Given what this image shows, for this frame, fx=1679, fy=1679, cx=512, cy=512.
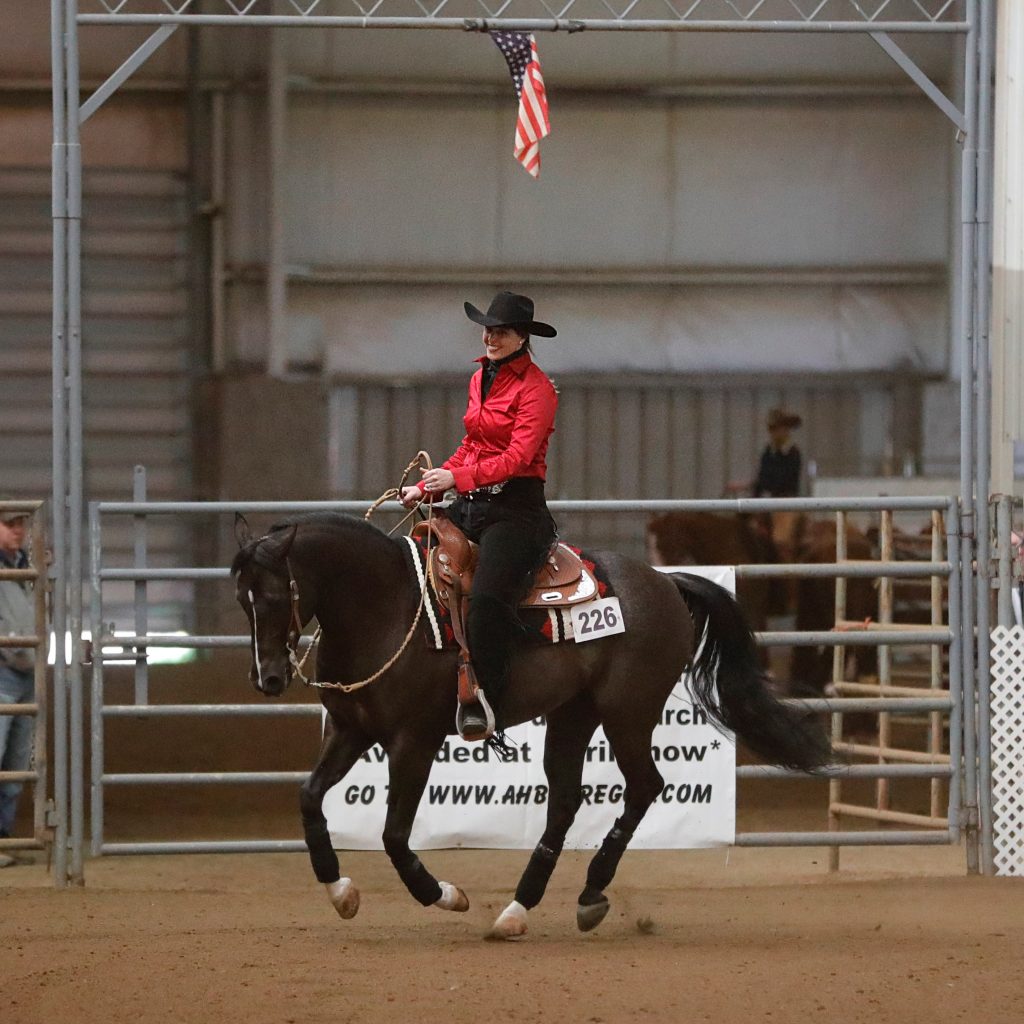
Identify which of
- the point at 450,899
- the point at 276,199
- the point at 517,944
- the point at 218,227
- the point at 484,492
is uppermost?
the point at 276,199

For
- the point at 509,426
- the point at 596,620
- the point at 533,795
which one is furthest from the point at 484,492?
the point at 533,795

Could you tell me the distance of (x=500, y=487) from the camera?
222 inches

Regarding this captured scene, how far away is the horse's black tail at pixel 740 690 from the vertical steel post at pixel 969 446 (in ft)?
4.00

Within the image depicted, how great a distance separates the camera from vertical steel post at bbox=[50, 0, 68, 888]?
683 cm

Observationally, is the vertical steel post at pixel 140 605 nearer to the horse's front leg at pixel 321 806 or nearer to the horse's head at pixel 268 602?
the horse's front leg at pixel 321 806

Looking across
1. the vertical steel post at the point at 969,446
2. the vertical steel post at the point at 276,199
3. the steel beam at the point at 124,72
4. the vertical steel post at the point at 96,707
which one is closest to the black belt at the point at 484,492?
the vertical steel post at the point at 96,707

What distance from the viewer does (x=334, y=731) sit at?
18.6 ft

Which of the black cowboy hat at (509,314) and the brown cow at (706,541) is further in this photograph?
the brown cow at (706,541)

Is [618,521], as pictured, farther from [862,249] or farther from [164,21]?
[164,21]

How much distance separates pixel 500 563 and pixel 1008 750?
2.73 metres

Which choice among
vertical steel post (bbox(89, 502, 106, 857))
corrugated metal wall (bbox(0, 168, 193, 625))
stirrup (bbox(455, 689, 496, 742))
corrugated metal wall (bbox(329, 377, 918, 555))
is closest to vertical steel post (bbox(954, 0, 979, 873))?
stirrup (bbox(455, 689, 496, 742))

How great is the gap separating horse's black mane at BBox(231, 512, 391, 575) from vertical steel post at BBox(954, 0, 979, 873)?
276 cm

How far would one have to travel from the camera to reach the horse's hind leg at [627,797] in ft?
18.9

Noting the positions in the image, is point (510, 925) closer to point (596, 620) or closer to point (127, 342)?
point (596, 620)
